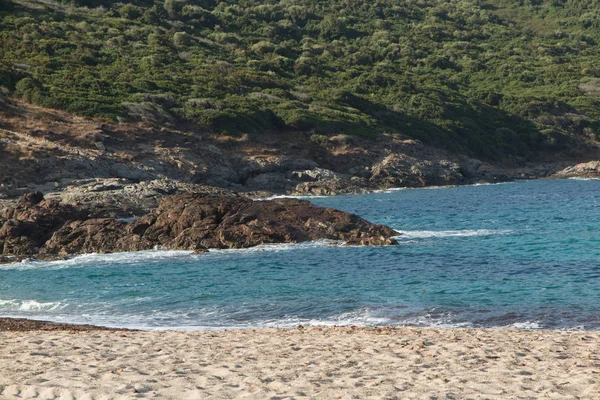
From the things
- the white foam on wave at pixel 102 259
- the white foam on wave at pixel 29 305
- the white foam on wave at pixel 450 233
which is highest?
the white foam on wave at pixel 29 305

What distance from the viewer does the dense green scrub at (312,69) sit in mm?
67312

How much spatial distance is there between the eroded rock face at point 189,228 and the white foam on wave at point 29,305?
31.3 feet

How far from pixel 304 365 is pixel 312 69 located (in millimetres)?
79277

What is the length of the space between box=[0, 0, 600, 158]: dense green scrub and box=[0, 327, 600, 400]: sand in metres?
49.0

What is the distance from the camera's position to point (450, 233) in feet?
111

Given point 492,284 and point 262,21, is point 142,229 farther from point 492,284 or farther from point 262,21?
point 262,21

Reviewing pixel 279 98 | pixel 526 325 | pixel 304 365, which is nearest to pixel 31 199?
pixel 526 325

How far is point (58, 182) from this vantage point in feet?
155

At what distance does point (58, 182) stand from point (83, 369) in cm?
3843

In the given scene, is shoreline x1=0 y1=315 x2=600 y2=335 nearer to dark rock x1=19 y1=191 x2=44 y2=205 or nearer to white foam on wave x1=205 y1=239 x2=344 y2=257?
white foam on wave x1=205 y1=239 x2=344 y2=257

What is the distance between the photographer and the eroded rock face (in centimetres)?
3078

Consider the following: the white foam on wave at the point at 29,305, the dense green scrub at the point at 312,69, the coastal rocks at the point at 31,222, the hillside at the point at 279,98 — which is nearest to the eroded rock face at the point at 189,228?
the coastal rocks at the point at 31,222

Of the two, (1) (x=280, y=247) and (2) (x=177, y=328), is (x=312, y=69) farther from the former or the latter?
(2) (x=177, y=328)

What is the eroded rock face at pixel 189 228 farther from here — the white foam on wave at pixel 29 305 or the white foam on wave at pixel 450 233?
the white foam on wave at pixel 29 305
